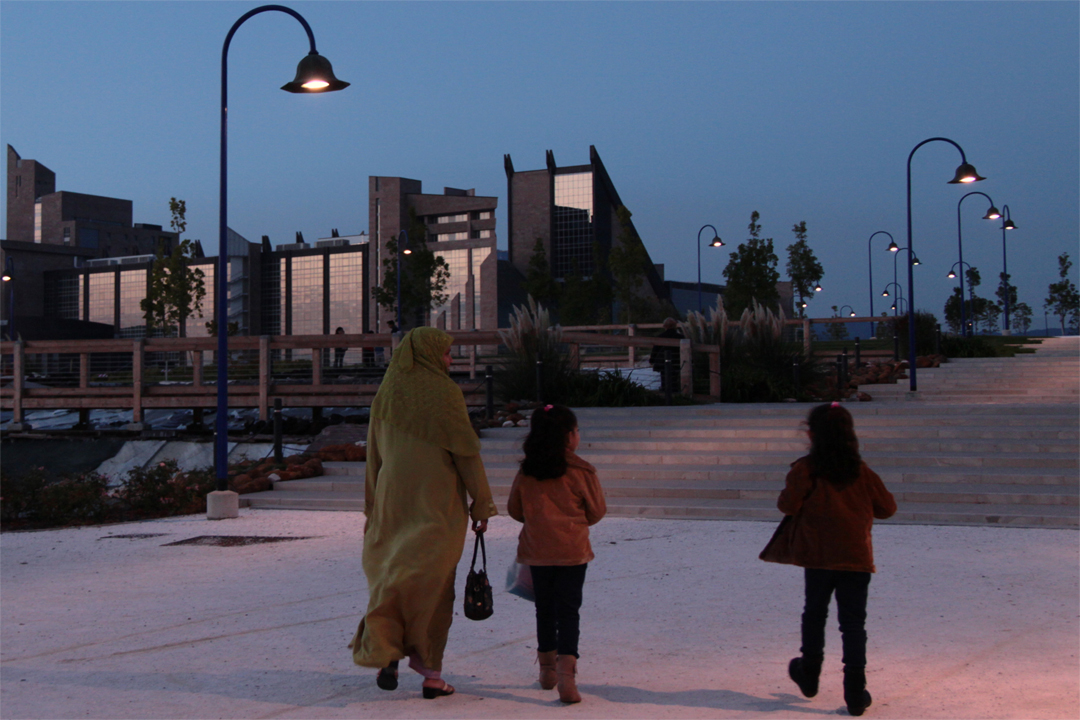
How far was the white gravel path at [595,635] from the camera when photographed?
13.2 ft

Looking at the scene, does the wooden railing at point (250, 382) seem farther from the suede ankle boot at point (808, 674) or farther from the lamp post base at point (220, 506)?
the suede ankle boot at point (808, 674)

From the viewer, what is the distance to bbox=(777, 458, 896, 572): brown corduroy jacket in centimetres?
392

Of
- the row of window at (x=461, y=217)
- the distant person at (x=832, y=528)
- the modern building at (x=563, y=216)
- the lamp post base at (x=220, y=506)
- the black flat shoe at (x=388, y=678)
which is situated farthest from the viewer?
the modern building at (x=563, y=216)

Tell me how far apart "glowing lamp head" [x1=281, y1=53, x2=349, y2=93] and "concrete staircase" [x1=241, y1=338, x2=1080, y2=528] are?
4.86 meters

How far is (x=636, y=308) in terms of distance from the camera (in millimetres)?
47969

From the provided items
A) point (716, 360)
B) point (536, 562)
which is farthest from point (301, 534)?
point (716, 360)

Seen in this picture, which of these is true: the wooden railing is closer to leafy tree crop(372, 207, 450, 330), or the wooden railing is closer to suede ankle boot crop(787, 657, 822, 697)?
Answer: suede ankle boot crop(787, 657, 822, 697)

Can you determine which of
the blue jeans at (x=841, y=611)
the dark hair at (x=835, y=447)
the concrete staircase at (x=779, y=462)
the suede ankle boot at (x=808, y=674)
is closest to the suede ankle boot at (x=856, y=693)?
the blue jeans at (x=841, y=611)

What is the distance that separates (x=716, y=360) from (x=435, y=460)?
13.7 m

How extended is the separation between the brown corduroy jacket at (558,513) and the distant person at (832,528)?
0.87m

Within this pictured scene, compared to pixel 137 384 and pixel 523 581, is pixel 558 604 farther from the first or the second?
pixel 137 384

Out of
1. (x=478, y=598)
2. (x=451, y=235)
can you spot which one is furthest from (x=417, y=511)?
(x=451, y=235)

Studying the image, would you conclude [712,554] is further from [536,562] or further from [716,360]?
[716,360]

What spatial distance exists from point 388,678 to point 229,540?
5445mm
